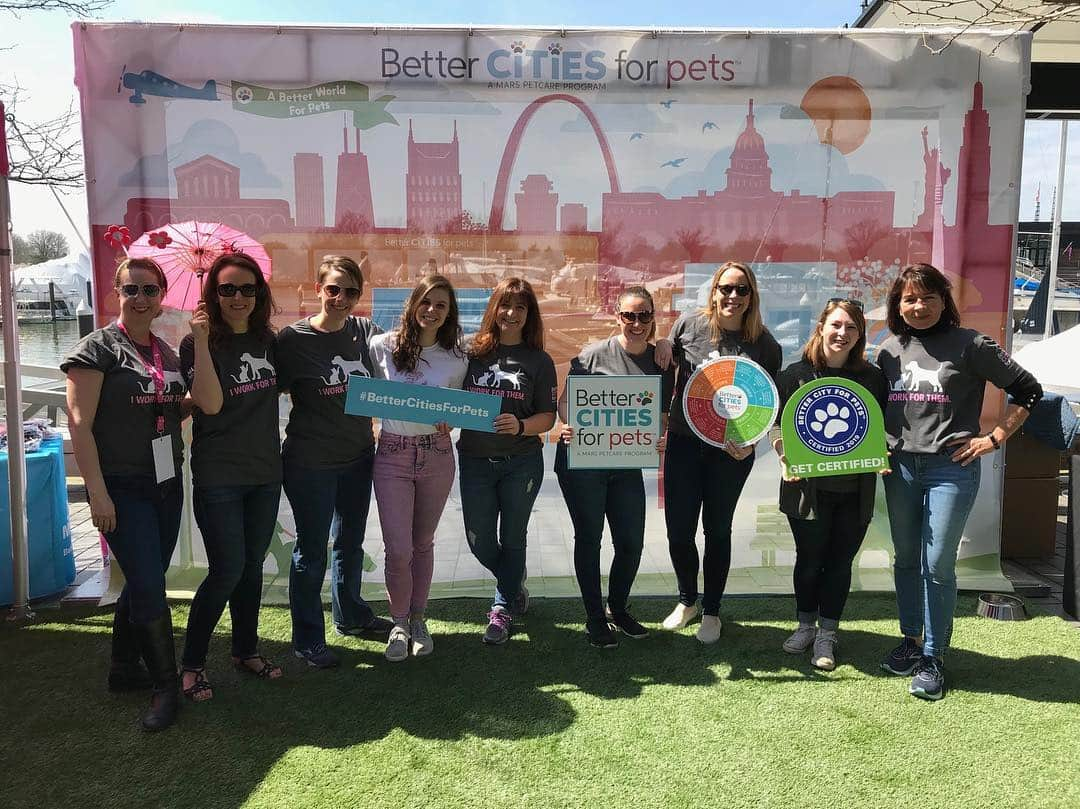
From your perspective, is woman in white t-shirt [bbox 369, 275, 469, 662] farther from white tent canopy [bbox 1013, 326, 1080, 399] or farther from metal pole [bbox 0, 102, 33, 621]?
white tent canopy [bbox 1013, 326, 1080, 399]

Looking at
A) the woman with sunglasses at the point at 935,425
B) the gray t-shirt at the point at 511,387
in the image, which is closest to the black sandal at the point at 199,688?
the gray t-shirt at the point at 511,387

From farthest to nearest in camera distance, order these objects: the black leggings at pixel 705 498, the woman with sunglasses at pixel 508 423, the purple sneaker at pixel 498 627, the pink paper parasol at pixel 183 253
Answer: the purple sneaker at pixel 498 627
the black leggings at pixel 705 498
the woman with sunglasses at pixel 508 423
the pink paper parasol at pixel 183 253

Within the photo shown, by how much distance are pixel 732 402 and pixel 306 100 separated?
266 centimetres

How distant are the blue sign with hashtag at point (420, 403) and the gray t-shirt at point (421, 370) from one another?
0.10 meters

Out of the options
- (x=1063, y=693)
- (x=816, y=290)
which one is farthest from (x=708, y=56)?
(x=1063, y=693)

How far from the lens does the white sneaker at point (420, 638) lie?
3459 millimetres

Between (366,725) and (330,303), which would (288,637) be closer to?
(366,725)

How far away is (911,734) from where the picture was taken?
2.82 meters

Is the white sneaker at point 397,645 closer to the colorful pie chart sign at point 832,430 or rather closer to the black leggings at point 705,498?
the black leggings at point 705,498

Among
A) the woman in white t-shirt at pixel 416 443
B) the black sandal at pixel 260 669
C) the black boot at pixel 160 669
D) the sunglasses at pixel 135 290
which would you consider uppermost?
the sunglasses at pixel 135 290

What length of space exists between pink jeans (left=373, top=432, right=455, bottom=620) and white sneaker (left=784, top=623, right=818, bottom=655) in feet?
5.65

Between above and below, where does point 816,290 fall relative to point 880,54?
below

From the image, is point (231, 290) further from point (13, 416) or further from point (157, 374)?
point (13, 416)

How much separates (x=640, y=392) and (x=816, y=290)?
1.50 m
